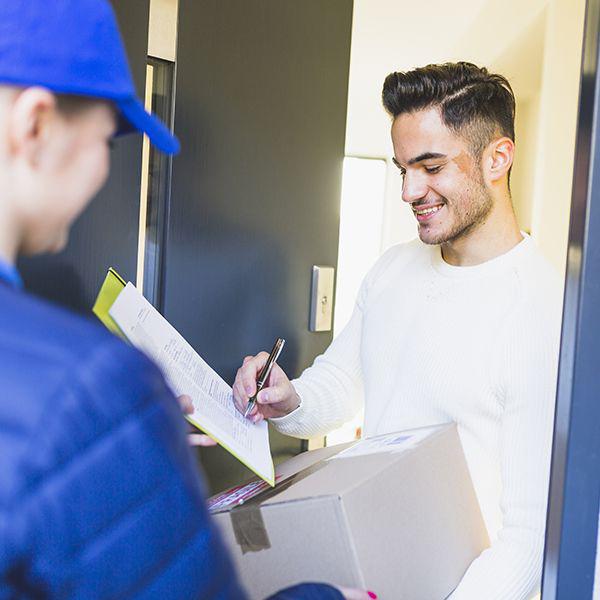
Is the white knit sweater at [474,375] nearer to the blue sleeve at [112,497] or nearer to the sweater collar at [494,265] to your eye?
the sweater collar at [494,265]

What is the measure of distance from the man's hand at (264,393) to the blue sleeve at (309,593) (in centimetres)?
65

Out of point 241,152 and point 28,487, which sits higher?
point 241,152

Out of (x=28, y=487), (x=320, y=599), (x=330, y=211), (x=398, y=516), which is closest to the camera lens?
(x=28, y=487)

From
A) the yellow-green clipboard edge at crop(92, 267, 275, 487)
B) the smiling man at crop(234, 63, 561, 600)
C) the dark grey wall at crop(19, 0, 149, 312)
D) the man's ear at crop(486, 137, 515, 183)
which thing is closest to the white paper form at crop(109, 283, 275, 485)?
the yellow-green clipboard edge at crop(92, 267, 275, 487)

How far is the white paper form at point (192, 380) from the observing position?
3.41ft

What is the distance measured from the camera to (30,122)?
1.70 feet

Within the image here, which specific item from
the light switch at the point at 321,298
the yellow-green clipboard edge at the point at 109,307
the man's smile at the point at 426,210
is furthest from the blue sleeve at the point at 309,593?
the light switch at the point at 321,298

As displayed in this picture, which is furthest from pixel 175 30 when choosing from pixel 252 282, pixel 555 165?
pixel 555 165

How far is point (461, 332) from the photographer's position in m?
1.35

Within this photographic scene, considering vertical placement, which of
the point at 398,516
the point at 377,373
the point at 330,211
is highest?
the point at 330,211

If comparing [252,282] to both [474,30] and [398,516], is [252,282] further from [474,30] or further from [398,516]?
[474,30]

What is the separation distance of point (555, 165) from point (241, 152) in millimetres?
1965

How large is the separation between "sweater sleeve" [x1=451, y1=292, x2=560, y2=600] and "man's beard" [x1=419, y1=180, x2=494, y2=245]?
0.23 m

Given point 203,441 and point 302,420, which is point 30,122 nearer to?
point 203,441
